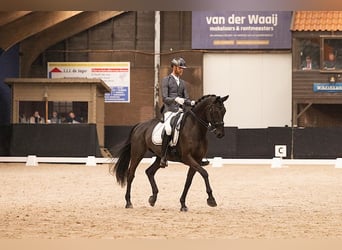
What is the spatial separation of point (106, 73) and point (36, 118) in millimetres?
4447

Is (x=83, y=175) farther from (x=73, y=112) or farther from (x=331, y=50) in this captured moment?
(x=331, y=50)

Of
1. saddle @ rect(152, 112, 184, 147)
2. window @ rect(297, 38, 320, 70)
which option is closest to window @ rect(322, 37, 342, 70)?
window @ rect(297, 38, 320, 70)

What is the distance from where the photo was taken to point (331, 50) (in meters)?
22.6

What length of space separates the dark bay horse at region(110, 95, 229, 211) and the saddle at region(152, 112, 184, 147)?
0.05 meters

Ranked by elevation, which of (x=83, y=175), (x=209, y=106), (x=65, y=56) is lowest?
(x=83, y=175)

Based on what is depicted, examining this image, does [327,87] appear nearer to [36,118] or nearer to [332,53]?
[332,53]

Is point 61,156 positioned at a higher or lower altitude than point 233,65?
lower

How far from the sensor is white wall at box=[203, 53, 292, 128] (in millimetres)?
23531

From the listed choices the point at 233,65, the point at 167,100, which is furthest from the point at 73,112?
the point at 167,100

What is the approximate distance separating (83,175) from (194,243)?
12.3 m

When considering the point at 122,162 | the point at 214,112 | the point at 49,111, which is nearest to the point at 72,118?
the point at 49,111

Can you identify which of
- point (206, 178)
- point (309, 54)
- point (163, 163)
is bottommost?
point (206, 178)

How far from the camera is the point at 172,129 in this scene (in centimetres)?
857

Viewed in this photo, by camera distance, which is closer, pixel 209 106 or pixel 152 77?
pixel 209 106
